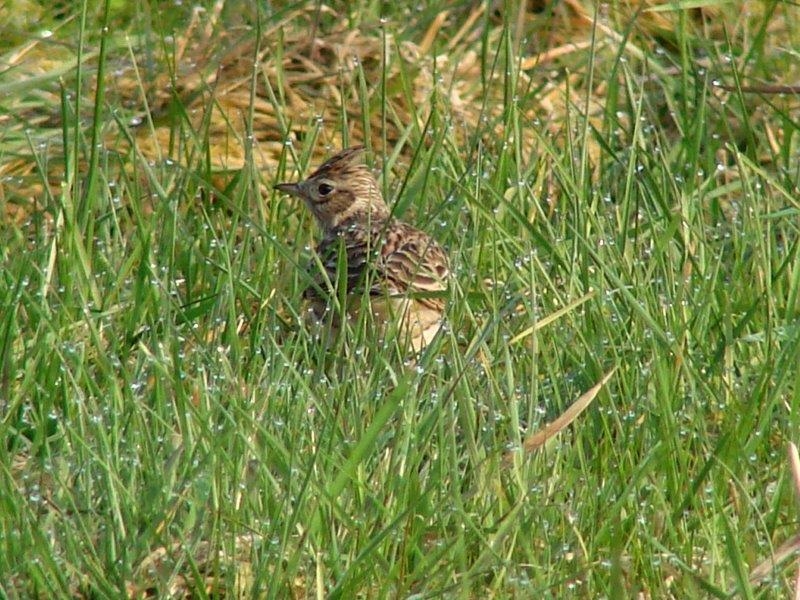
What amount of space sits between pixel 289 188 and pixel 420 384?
1.62m

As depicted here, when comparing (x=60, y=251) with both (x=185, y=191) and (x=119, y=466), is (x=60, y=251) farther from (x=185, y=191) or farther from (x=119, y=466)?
(x=119, y=466)

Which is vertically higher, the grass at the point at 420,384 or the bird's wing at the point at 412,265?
the grass at the point at 420,384

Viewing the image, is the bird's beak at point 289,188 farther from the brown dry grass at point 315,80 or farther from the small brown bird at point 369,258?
the brown dry grass at point 315,80

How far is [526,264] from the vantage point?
15.7 ft


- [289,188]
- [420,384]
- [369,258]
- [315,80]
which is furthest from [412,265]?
[315,80]

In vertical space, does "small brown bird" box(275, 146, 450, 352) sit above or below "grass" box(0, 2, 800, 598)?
below

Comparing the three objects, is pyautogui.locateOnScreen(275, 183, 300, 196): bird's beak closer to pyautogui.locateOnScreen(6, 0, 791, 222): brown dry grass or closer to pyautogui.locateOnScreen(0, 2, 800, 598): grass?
pyautogui.locateOnScreen(0, 2, 800, 598): grass

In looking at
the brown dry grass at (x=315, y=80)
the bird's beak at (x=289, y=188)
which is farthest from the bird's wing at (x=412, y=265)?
the brown dry grass at (x=315, y=80)

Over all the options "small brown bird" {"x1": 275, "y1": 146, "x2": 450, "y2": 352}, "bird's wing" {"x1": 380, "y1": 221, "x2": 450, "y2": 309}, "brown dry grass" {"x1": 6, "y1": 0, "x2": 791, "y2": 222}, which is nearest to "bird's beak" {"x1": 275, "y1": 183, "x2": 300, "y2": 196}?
"small brown bird" {"x1": 275, "y1": 146, "x2": 450, "y2": 352}

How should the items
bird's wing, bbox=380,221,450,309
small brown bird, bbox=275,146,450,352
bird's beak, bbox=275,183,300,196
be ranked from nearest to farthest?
1. small brown bird, bbox=275,146,450,352
2. bird's wing, bbox=380,221,450,309
3. bird's beak, bbox=275,183,300,196

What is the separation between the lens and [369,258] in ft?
16.5

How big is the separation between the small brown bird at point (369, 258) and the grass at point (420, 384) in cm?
12

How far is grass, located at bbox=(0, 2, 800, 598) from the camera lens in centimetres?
349

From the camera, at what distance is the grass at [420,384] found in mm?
3492
